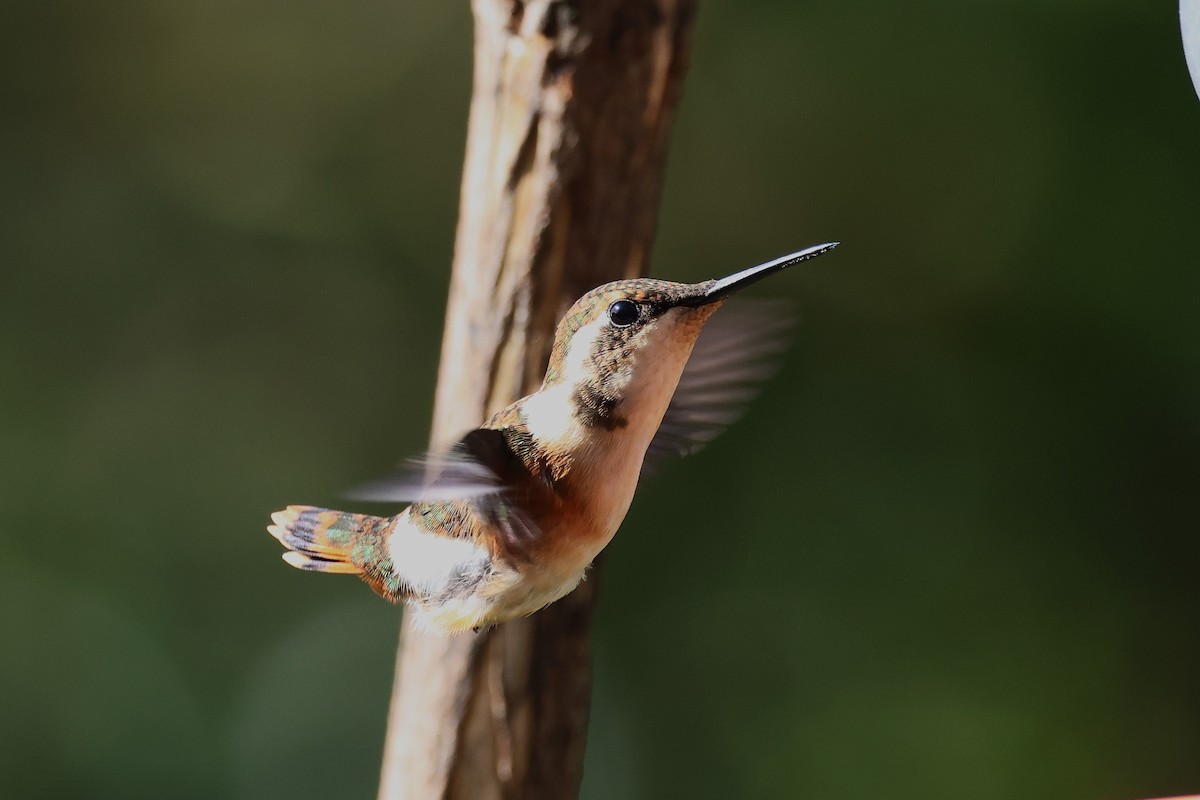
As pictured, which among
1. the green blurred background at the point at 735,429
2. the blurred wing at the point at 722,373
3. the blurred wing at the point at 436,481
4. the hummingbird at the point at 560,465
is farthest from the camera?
the green blurred background at the point at 735,429

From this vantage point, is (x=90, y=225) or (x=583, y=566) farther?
(x=90, y=225)

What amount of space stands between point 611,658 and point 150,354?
1307mm

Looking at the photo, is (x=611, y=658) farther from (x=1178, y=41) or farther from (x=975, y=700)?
(x=1178, y=41)

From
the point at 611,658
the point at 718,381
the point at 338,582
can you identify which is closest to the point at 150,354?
the point at 338,582

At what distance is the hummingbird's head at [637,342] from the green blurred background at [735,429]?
6.03 ft

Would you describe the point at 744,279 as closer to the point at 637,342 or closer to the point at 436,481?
the point at 637,342

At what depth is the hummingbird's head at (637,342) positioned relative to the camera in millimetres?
802

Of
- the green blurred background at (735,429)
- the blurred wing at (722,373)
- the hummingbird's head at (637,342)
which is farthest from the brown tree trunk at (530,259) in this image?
the green blurred background at (735,429)

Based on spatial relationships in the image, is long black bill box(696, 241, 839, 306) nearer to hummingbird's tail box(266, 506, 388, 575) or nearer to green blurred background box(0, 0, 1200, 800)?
hummingbird's tail box(266, 506, 388, 575)

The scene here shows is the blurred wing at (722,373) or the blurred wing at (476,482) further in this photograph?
the blurred wing at (722,373)

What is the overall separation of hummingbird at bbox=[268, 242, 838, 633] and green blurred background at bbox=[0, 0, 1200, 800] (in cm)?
173

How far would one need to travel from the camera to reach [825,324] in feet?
8.78

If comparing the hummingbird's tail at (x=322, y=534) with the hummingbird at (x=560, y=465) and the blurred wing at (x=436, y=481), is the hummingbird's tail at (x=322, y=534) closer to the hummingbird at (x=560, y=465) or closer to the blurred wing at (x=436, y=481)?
the hummingbird at (x=560, y=465)

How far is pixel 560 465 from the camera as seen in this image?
84 centimetres
